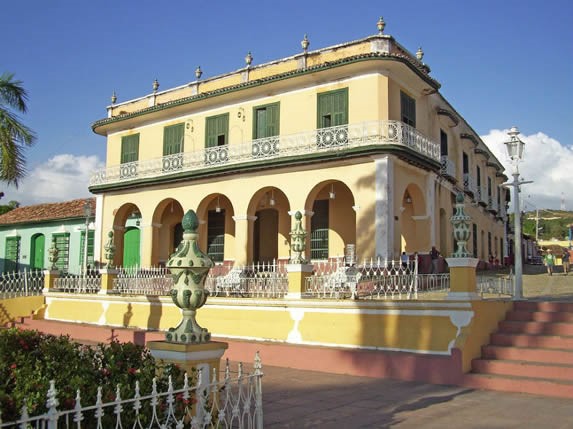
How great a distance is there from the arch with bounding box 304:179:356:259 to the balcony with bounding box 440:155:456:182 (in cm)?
A: 361

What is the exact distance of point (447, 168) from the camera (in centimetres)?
2045

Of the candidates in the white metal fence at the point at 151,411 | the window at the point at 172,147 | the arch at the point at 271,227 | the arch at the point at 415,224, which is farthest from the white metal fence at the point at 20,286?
the white metal fence at the point at 151,411

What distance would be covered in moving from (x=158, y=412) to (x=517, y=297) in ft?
29.7

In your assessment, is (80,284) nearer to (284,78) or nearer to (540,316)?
(284,78)

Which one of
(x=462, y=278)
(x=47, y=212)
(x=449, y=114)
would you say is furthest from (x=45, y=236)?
(x=462, y=278)

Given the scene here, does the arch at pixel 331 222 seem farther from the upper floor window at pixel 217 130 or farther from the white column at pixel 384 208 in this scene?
the upper floor window at pixel 217 130

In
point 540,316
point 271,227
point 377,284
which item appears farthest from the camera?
point 271,227

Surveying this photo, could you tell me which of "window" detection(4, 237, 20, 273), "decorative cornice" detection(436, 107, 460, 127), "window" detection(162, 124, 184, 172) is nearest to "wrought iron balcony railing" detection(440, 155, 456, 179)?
"decorative cornice" detection(436, 107, 460, 127)

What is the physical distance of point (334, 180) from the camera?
1717 centimetres

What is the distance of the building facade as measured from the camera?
27.2 m

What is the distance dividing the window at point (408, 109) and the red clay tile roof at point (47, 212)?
15499 millimetres

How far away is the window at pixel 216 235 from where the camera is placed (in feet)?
69.8

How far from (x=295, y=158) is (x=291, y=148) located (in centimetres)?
53

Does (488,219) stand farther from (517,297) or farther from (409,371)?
(409,371)
